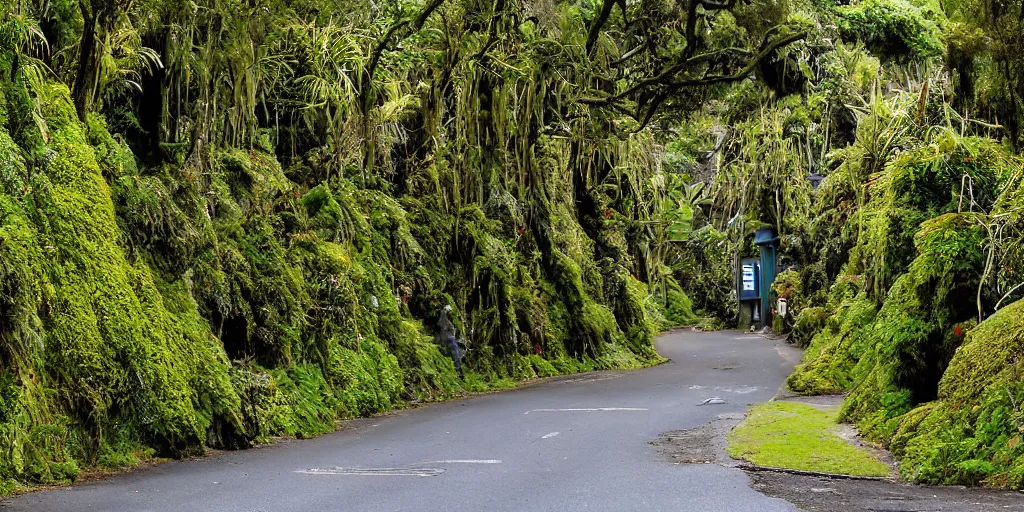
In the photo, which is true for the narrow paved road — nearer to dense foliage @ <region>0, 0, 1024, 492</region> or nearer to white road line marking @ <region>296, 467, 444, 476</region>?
white road line marking @ <region>296, 467, 444, 476</region>

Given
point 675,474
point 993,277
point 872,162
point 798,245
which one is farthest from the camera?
point 798,245

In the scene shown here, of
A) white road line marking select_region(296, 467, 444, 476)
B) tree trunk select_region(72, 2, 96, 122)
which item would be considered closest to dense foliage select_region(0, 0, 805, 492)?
tree trunk select_region(72, 2, 96, 122)

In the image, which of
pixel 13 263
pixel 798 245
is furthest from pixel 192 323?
pixel 798 245

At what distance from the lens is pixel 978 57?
41.6 ft

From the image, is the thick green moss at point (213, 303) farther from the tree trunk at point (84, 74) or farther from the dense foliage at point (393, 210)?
the tree trunk at point (84, 74)

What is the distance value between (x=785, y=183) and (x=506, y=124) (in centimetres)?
2013

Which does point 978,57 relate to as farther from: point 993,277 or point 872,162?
point 872,162

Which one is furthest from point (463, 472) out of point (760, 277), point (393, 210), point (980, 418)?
point (760, 277)

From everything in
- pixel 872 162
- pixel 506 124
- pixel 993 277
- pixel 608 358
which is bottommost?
pixel 608 358

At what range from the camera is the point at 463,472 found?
9.80 meters

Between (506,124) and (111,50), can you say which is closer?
(111,50)

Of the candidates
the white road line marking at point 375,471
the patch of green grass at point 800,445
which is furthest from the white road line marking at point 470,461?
the patch of green grass at point 800,445

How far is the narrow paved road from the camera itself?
8031mm

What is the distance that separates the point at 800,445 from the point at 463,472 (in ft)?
12.4
